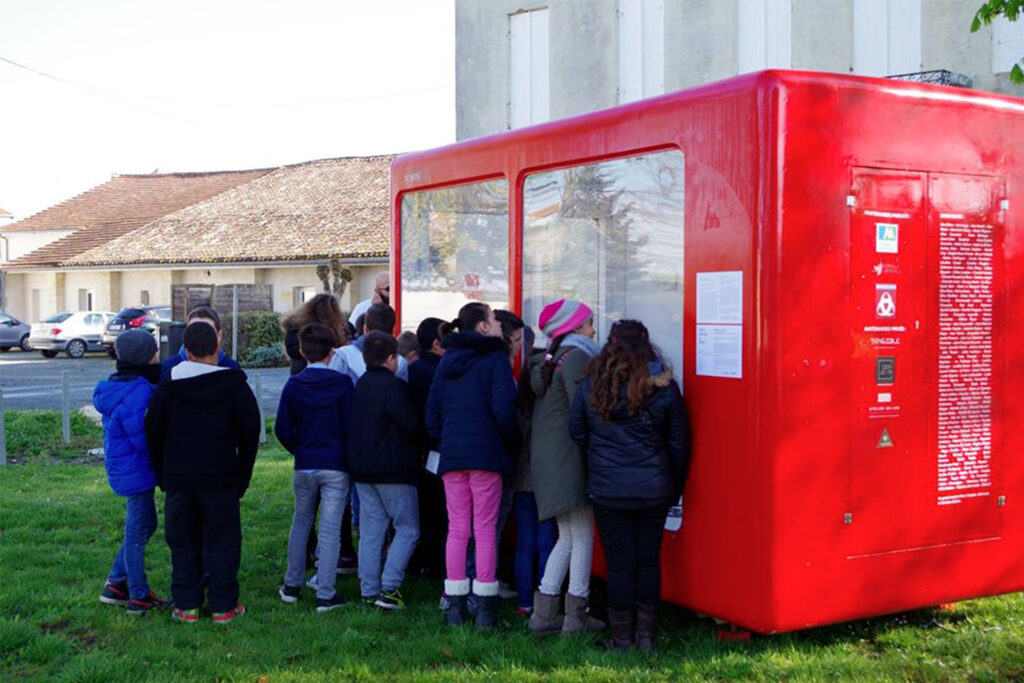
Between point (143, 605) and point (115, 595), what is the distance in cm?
27

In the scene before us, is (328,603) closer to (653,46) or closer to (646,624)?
(646,624)

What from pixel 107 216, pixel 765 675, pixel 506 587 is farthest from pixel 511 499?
pixel 107 216

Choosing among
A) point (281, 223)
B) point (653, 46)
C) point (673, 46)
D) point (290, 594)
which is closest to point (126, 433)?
point (290, 594)

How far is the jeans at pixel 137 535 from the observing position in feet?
21.1

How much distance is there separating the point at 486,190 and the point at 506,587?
2387mm

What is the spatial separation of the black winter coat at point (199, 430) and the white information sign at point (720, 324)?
2.42 m

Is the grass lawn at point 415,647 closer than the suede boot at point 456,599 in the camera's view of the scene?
Yes

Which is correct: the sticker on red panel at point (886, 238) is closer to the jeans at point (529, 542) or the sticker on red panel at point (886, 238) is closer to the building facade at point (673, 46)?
the jeans at point (529, 542)

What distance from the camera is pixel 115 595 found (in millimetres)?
6695

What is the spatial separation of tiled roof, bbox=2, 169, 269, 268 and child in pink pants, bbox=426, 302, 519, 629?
3892 cm

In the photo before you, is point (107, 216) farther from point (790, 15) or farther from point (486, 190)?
point (486, 190)

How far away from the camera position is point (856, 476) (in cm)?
534

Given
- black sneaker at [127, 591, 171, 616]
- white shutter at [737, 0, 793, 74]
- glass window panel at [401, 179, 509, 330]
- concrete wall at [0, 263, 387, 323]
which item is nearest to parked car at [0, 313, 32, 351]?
concrete wall at [0, 263, 387, 323]

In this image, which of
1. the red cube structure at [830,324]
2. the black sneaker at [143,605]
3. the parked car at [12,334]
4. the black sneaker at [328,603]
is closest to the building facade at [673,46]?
the red cube structure at [830,324]
